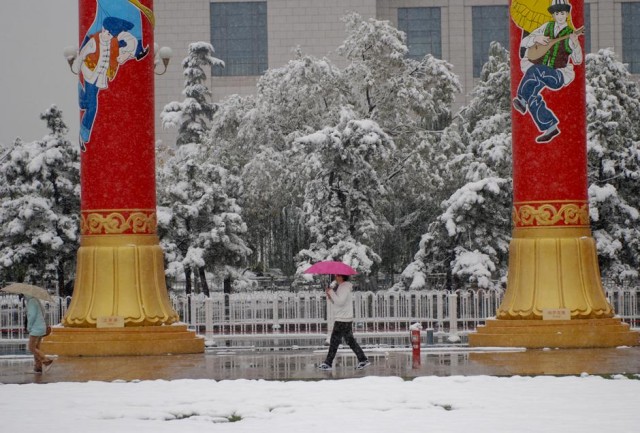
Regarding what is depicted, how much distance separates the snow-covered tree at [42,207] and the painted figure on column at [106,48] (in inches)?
374

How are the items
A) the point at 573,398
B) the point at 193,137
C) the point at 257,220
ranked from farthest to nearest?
the point at 193,137, the point at 257,220, the point at 573,398

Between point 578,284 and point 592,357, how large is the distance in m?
2.63

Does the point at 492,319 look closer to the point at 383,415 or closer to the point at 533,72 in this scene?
the point at 533,72

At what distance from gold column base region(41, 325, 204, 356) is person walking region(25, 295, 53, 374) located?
9.05 ft

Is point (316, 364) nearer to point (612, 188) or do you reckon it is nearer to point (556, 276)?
point (556, 276)

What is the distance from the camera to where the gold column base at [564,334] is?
68.5 ft

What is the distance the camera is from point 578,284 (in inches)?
836

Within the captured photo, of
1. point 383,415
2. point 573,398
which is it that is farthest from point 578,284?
point 383,415

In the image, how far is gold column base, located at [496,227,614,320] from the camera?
21188 mm

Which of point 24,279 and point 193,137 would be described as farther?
point 193,137

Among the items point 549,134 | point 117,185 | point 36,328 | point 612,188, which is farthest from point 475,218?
point 36,328

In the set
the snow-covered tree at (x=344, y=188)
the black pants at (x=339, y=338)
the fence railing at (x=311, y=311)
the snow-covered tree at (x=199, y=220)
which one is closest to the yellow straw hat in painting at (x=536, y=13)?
the fence railing at (x=311, y=311)

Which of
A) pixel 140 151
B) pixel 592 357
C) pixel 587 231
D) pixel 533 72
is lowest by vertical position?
pixel 592 357

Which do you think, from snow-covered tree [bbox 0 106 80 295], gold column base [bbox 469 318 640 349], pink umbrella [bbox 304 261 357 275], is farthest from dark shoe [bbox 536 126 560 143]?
snow-covered tree [bbox 0 106 80 295]
